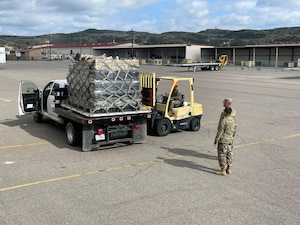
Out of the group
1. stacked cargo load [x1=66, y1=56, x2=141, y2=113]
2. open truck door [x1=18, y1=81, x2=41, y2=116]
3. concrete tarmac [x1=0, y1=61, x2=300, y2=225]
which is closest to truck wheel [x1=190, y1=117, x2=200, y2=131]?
concrete tarmac [x1=0, y1=61, x2=300, y2=225]

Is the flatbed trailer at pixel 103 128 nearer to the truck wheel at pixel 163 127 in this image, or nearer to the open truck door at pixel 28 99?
the truck wheel at pixel 163 127

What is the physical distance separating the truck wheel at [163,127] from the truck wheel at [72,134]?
2.46m

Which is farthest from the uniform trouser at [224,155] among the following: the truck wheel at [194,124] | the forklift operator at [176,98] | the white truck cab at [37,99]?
the white truck cab at [37,99]

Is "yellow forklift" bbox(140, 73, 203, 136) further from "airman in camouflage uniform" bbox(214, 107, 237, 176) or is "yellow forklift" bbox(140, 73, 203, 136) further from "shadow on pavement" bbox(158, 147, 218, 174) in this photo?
"airman in camouflage uniform" bbox(214, 107, 237, 176)

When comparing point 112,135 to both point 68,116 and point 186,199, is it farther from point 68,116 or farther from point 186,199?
point 186,199

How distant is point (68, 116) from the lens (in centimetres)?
916

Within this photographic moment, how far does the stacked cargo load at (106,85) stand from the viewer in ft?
28.1

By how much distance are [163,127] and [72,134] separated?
9.26 feet

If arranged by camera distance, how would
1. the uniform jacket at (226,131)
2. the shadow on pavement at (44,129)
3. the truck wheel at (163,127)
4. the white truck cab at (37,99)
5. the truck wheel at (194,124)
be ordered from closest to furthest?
1. the uniform jacket at (226,131)
2. the shadow on pavement at (44,129)
3. the truck wheel at (163,127)
4. the truck wheel at (194,124)
5. the white truck cab at (37,99)

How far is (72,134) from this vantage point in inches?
357

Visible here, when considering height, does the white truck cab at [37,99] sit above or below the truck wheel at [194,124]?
above

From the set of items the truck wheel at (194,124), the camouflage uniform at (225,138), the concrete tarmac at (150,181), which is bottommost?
the concrete tarmac at (150,181)

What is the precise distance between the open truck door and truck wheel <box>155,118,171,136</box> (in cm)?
439

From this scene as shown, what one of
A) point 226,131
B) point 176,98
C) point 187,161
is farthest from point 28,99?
point 226,131
